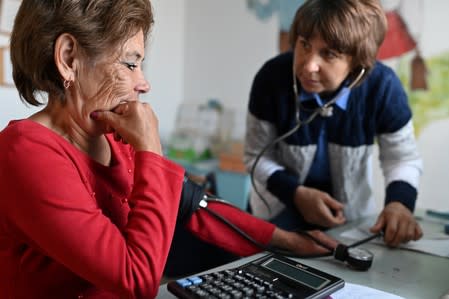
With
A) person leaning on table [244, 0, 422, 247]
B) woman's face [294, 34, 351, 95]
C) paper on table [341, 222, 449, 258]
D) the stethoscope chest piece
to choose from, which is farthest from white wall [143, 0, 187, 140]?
the stethoscope chest piece

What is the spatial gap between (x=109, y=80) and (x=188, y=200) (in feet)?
1.08

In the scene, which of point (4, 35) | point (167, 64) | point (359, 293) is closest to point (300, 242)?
point (359, 293)

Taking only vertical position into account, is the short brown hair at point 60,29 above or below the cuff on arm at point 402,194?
above

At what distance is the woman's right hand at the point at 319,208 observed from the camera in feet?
3.54

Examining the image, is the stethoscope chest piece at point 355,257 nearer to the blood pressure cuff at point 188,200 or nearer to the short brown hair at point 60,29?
the blood pressure cuff at point 188,200

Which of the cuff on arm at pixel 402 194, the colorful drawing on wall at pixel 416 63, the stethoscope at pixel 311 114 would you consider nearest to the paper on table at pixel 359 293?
the cuff on arm at pixel 402 194

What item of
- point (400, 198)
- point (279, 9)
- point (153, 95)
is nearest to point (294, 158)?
point (400, 198)

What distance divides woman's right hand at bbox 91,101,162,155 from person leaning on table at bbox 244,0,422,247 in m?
0.52

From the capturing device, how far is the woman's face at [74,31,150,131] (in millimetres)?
699

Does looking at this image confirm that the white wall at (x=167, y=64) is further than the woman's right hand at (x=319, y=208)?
Yes

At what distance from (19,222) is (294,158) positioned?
2.74 feet

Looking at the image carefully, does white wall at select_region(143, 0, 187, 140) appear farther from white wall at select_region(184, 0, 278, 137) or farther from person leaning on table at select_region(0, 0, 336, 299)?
person leaning on table at select_region(0, 0, 336, 299)

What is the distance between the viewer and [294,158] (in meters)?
1.26

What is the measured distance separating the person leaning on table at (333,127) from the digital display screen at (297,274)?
0.37 m
